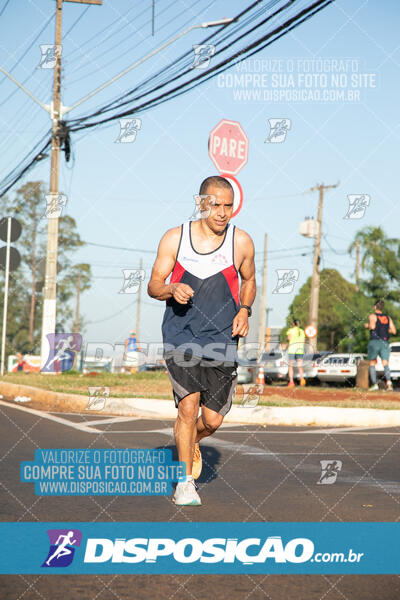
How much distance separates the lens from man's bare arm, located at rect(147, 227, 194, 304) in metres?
4.52

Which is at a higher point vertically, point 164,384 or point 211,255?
point 211,255

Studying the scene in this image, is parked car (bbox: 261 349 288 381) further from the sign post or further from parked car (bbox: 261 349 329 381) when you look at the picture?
the sign post

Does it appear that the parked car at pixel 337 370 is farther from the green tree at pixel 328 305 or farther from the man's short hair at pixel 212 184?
the green tree at pixel 328 305

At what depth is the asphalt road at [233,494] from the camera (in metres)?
3.04

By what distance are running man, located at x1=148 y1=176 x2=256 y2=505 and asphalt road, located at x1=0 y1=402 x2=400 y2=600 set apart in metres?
0.45

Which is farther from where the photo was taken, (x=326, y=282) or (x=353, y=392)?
(x=326, y=282)

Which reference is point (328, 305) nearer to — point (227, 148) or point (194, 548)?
point (227, 148)

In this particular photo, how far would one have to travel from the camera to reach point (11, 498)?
15.3ft

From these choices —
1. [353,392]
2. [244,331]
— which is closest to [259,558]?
[244,331]

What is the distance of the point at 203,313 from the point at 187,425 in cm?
68

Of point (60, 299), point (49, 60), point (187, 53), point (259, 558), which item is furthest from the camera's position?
point (60, 299)

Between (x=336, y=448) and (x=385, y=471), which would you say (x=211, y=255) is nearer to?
(x=385, y=471)

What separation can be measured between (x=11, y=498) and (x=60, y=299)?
2254 inches

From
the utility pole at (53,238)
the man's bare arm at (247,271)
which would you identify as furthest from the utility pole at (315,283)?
the man's bare arm at (247,271)
